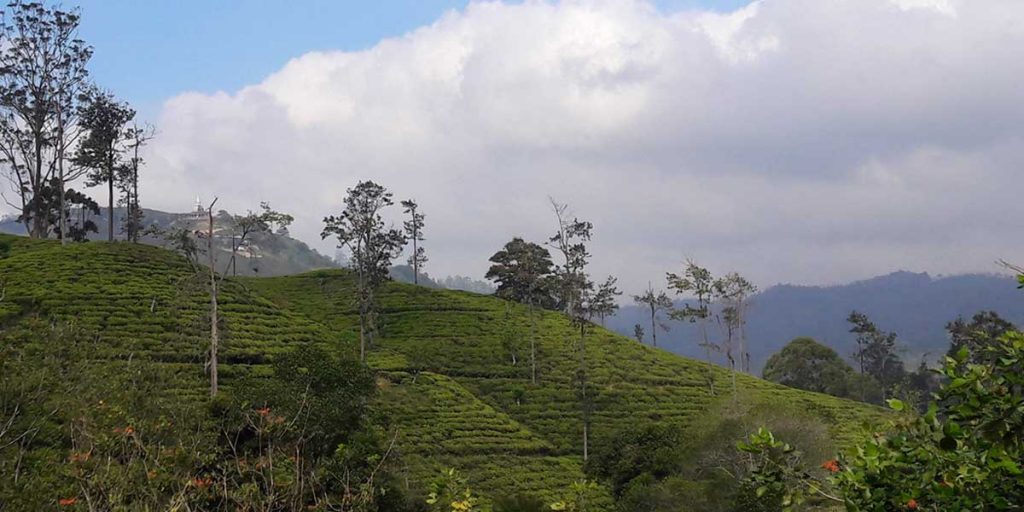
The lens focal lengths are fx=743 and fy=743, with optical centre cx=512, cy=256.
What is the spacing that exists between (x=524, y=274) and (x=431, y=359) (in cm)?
1634

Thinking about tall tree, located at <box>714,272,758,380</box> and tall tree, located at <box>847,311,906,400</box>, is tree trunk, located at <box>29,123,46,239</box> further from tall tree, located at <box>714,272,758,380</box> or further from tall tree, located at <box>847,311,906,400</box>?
tall tree, located at <box>847,311,906,400</box>

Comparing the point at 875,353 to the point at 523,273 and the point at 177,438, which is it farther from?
the point at 177,438

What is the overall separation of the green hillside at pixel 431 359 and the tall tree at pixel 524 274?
4.49m

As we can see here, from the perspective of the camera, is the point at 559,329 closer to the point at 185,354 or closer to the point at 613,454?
the point at 613,454

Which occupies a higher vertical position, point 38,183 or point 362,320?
point 38,183

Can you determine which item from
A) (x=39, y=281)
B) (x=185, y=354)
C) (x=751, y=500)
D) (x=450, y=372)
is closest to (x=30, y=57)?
(x=39, y=281)

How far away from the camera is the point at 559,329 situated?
6881 centimetres

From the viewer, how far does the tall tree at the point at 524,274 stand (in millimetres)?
72312

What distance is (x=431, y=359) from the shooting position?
5641cm

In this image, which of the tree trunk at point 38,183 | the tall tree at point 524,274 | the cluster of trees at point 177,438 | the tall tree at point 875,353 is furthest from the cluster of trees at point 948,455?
the tall tree at point 875,353

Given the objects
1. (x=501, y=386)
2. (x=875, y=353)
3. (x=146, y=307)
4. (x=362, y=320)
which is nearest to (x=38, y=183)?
(x=146, y=307)

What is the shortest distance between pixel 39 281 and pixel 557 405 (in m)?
34.5

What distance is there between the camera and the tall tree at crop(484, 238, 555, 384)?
72.3 m

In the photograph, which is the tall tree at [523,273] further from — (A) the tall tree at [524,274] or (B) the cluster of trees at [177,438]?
(B) the cluster of trees at [177,438]
